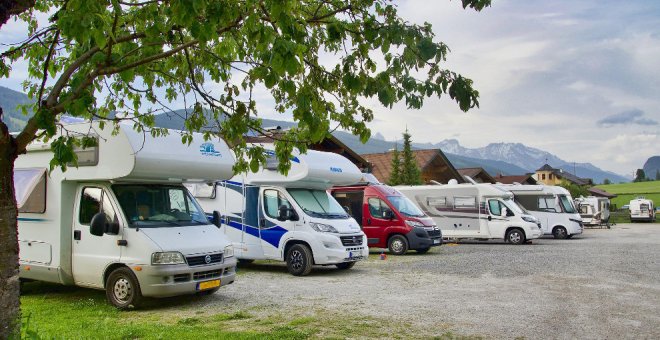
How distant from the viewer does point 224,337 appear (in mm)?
6645

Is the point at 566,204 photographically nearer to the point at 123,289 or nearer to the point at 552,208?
the point at 552,208

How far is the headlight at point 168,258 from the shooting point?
854cm

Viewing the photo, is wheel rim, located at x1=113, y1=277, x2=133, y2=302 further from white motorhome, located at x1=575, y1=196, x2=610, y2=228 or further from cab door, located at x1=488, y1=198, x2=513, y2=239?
white motorhome, located at x1=575, y1=196, x2=610, y2=228

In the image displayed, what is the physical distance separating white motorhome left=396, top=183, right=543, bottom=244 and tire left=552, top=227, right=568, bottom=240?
13.7ft

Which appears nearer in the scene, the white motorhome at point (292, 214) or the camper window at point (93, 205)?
the camper window at point (93, 205)

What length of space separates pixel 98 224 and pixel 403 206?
12.2 meters

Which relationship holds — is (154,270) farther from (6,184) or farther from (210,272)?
(6,184)

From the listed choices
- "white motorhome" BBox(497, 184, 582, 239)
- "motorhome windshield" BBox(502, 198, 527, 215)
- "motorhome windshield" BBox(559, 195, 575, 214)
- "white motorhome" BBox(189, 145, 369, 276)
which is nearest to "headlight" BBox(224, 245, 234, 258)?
"white motorhome" BBox(189, 145, 369, 276)

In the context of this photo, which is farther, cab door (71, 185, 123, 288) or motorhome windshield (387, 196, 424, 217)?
motorhome windshield (387, 196, 424, 217)

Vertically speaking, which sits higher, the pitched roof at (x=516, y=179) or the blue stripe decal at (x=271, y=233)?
the pitched roof at (x=516, y=179)

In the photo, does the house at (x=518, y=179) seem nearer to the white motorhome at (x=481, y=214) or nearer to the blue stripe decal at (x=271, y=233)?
the white motorhome at (x=481, y=214)

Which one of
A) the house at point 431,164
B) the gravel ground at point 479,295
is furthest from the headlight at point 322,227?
the house at point 431,164

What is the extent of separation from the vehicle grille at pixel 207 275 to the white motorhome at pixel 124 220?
0.02 metres

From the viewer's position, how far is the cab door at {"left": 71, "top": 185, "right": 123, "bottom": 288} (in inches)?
354
